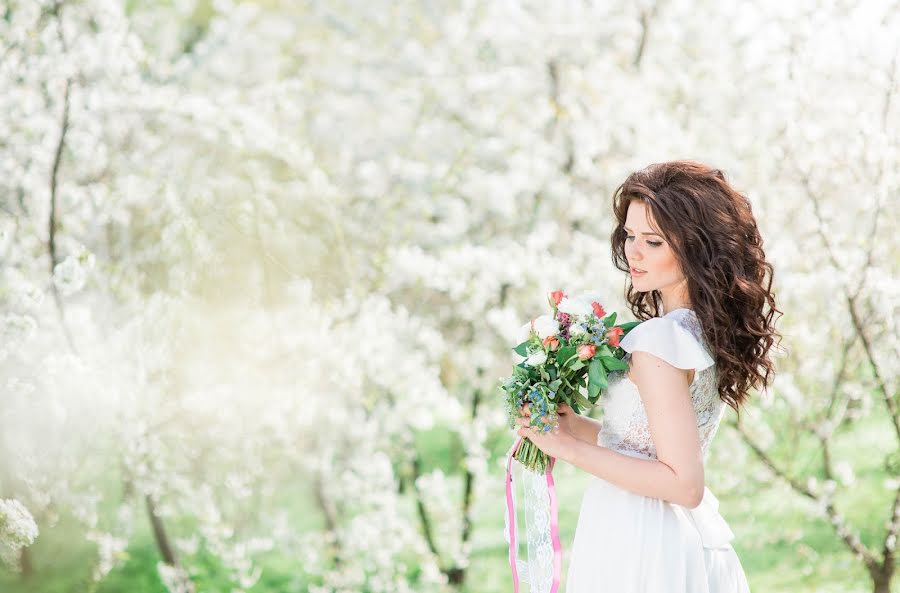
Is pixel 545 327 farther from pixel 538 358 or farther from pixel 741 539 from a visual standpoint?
pixel 741 539

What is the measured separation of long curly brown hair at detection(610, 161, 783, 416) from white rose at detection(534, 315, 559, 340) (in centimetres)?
29

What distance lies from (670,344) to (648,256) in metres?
0.23

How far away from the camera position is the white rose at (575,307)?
171 centimetres

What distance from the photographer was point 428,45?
5555 millimetres

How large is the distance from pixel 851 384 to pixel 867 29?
64.2 inches

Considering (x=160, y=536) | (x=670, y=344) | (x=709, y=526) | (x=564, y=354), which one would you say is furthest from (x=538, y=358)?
(x=160, y=536)

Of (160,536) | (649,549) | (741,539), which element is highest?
(649,549)

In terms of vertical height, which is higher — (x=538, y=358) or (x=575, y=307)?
(x=575, y=307)

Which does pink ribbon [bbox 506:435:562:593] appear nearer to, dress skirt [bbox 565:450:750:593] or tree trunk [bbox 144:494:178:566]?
dress skirt [bbox 565:450:750:593]

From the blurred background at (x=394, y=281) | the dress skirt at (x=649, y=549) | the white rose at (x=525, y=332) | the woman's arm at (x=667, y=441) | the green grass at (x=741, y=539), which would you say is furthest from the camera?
the green grass at (x=741, y=539)

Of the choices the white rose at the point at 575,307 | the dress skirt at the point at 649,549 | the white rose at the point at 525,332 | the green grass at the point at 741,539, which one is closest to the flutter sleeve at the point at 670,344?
the white rose at the point at 575,307

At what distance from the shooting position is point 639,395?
172 cm

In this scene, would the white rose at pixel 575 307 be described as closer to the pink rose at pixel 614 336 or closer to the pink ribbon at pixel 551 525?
the pink rose at pixel 614 336

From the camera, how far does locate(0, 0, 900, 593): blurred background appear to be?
11.6ft
